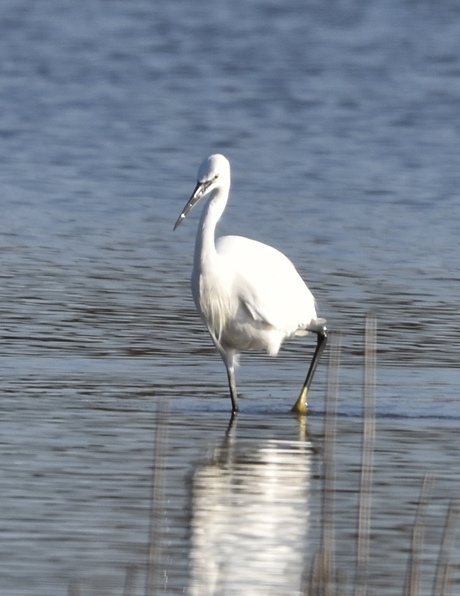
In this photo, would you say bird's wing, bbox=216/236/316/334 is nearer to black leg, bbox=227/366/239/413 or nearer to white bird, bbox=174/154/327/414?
white bird, bbox=174/154/327/414

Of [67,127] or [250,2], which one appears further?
[250,2]

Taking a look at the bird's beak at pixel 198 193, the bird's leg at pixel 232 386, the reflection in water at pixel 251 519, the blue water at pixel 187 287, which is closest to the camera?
the reflection in water at pixel 251 519

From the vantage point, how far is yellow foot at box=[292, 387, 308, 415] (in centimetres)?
1068

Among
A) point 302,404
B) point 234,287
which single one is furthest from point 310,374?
point 234,287

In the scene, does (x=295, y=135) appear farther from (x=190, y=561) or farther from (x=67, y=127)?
(x=190, y=561)

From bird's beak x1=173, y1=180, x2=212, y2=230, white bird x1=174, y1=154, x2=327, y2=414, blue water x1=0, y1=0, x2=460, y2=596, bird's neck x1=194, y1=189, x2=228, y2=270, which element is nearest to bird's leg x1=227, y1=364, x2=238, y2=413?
white bird x1=174, y1=154, x2=327, y2=414

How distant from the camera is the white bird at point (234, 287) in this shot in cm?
1079

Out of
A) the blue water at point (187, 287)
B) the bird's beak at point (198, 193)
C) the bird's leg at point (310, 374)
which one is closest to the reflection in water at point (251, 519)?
the blue water at point (187, 287)

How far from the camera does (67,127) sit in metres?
24.9

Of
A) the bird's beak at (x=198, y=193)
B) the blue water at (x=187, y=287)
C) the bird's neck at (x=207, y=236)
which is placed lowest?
the blue water at (x=187, y=287)

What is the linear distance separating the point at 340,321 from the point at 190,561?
19.3 ft

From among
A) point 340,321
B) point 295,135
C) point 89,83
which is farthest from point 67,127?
point 340,321

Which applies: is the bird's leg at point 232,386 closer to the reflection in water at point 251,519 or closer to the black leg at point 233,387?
the black leg at point 233,387

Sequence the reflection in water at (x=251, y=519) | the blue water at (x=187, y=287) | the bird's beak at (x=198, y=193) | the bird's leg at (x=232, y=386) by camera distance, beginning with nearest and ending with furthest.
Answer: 1. the reflection in water at (x=251, y=519)
2. the blue water at (x=187, y=287)
3. the bird's leg at (x=232, y=386)
4. the bird's beak at (x=198, y=193)
